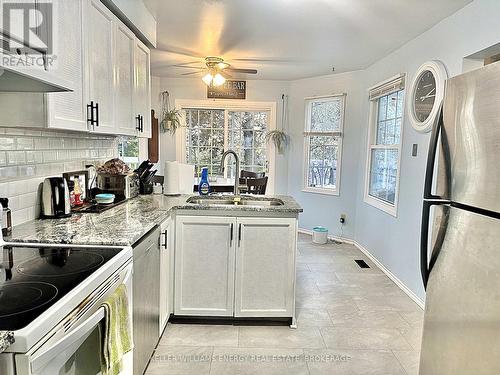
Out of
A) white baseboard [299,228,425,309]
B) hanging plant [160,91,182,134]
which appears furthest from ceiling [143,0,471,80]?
white baseboard [299,228,425,309]

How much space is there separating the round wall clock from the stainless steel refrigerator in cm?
144

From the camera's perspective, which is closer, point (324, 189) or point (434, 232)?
point (434, 232)

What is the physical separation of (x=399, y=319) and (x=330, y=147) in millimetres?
3084

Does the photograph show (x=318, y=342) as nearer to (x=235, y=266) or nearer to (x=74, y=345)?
(x=235, y=266)

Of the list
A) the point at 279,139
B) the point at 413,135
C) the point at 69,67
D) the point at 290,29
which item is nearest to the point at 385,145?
the point at 413,135

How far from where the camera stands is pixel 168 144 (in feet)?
19.6

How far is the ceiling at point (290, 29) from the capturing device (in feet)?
9.14

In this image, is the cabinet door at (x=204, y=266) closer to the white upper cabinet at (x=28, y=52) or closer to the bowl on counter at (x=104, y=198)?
the bowl on counter at (x=104, y=198)

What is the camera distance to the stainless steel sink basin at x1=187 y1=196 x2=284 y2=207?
9.83 feet

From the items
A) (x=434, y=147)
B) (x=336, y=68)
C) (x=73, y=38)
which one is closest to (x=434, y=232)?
(x=434, y=147)

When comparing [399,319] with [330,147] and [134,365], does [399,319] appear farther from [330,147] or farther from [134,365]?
[330,147]

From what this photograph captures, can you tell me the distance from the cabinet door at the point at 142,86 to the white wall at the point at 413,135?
2486 millimetres

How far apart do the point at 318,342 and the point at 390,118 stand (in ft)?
9.20

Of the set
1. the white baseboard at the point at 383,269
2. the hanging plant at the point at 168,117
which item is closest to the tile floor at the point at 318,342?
the white baseboard at the point at 383,269
